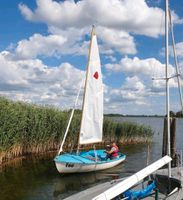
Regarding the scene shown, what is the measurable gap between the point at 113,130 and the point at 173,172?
26331 millimetres

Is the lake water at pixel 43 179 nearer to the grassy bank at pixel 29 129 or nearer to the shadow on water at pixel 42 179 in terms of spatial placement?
the shadow on water at pixel 42 179

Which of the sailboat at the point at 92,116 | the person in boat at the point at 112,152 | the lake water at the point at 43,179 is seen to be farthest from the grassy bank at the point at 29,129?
the person in boat at the point at 112,152

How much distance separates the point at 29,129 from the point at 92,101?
7.44 metres

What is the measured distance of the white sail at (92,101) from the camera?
73.4ft

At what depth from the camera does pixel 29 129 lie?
27.7 metres

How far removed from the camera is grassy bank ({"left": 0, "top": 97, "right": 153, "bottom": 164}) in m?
23.8

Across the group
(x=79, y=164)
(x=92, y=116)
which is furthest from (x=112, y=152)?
(x=79, y=164)

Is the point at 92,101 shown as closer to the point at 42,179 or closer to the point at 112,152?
the point at 112,152

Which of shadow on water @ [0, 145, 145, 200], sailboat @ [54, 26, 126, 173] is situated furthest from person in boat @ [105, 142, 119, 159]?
shadow on water @ [0, 145, 145, 200]

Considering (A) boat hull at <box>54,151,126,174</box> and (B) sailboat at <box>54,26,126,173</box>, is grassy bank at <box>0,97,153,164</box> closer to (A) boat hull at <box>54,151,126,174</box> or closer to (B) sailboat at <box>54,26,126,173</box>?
(B) sailboat at <box>54,26,126,173</box>

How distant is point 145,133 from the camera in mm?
45219

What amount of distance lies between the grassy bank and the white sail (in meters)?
5.56

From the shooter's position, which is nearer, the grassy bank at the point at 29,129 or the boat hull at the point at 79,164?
the boat hull at the point at 79,164

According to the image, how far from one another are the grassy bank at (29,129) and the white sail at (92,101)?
5557 millimetres
